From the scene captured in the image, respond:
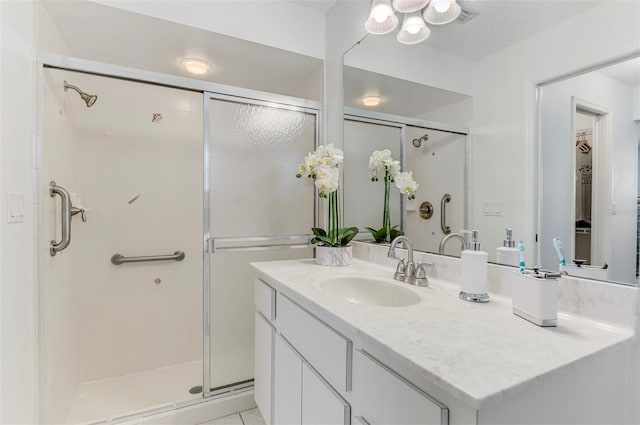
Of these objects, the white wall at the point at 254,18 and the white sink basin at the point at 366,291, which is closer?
the white sink basin at the point at 366,291

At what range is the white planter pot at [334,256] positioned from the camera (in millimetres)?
1598

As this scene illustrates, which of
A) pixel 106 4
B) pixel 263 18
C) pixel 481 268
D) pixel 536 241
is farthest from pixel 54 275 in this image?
pixel 536 241

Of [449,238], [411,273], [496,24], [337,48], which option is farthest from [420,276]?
[337,48]

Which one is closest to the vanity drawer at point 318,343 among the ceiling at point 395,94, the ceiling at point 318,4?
the ceiling at point 395,94

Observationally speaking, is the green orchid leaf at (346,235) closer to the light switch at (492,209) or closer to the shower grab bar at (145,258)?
the light switch at (492,209)

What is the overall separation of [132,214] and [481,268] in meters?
2.25

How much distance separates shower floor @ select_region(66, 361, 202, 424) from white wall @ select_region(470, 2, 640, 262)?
6.21 feet

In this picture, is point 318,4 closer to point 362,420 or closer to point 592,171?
point 592,171

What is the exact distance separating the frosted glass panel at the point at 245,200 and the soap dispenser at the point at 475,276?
1.16 metres

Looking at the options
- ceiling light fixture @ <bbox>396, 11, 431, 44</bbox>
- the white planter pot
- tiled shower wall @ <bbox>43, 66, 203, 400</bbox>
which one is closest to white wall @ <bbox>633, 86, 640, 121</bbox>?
ceiling light fixture @ <bbox>396, 11, 431, 44</bbox>

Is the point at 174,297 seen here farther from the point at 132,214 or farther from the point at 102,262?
the point at 132,214

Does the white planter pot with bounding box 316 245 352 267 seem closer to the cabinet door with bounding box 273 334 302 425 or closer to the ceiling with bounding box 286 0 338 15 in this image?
the cabinet door with bounding box 273 334 302 425

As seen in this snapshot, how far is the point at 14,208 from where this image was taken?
A: 1146 mm

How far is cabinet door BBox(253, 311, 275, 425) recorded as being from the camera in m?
1.38
